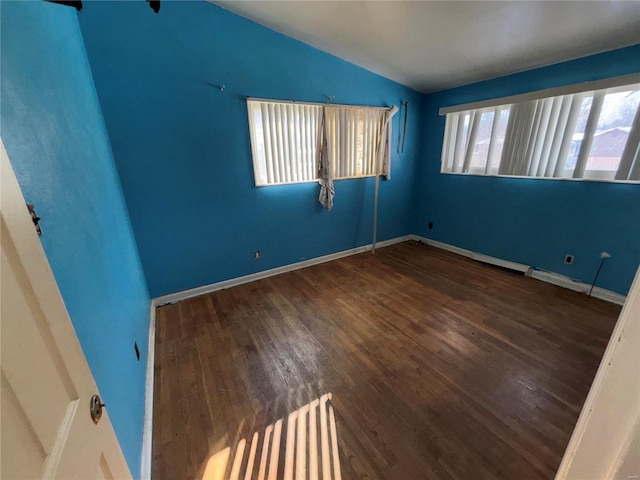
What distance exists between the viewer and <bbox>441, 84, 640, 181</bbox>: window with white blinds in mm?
2346

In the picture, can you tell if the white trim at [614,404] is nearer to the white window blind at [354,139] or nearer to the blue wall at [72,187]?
the blue wall at [72,187]

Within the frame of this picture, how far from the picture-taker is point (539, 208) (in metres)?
2.99

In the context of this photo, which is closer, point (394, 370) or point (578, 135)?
point (394, 370)

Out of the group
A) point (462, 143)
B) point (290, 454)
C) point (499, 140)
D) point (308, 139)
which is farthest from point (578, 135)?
point (290, 454)

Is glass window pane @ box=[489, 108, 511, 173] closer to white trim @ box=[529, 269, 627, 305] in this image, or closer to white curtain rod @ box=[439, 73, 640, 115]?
white curtain rod @ box=[439, 73, 640, 115]

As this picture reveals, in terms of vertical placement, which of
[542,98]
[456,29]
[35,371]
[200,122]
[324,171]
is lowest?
[35,371]

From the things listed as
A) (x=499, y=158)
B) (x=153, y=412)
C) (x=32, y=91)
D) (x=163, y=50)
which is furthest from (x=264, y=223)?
(x=499, y=158)

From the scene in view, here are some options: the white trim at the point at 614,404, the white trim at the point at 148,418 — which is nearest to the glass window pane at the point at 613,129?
the white trim at the point at 614,404

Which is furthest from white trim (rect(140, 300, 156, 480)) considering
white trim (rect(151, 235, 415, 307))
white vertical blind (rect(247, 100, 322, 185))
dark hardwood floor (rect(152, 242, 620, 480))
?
white vertical blind (rect(247, 100, 322, 185))

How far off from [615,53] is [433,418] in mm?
3411

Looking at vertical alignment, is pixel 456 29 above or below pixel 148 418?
above

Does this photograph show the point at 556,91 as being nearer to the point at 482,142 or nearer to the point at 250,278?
the point at 482,142

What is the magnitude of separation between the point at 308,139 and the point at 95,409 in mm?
3021

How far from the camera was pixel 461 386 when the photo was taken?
1708 mm
